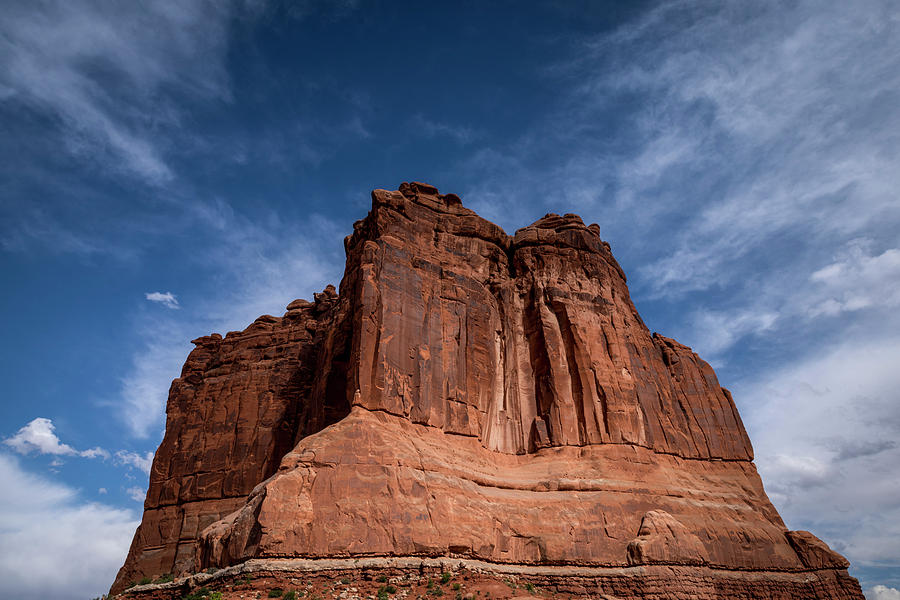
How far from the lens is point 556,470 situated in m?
34.6

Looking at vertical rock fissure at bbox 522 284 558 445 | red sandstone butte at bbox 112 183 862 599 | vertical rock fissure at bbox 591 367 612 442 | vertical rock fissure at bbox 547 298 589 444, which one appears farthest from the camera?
vertical rock fissure at bbox 522 284 558 445

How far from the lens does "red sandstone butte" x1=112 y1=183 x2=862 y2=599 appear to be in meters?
27.7

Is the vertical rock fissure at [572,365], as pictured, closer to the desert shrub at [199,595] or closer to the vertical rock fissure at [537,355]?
the vertical rock fissure at [537,355]

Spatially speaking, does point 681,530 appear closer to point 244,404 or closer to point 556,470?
point 556,470

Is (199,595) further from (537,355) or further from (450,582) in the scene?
(537,355)

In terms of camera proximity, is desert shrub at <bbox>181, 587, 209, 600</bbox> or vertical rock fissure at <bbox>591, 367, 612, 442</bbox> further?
vertical rock fissure at <bbox>591, 367, 612, 442</bbox>

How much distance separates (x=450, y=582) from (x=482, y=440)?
11.2m

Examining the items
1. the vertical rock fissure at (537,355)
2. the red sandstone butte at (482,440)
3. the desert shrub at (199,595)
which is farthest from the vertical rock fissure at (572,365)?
the desert shrub at (199,595)

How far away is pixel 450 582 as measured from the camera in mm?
25688

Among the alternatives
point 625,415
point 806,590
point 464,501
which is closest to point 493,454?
point 464,501

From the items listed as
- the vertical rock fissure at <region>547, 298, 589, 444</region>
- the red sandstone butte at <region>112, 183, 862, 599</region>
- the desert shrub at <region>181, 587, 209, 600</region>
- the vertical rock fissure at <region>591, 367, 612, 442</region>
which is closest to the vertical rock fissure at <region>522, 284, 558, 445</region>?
the red sandstone butte at <region>112, 183, 862, 599</region>

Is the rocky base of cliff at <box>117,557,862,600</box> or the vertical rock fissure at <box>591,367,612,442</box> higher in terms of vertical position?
the vertical rock fissure at <box>591,367,612,442</box>

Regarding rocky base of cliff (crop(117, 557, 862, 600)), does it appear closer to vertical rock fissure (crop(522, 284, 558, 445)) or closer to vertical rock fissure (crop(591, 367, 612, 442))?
vertical rock fissure (crop(591, 367, 612, 442))

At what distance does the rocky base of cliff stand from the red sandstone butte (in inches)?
7.3
